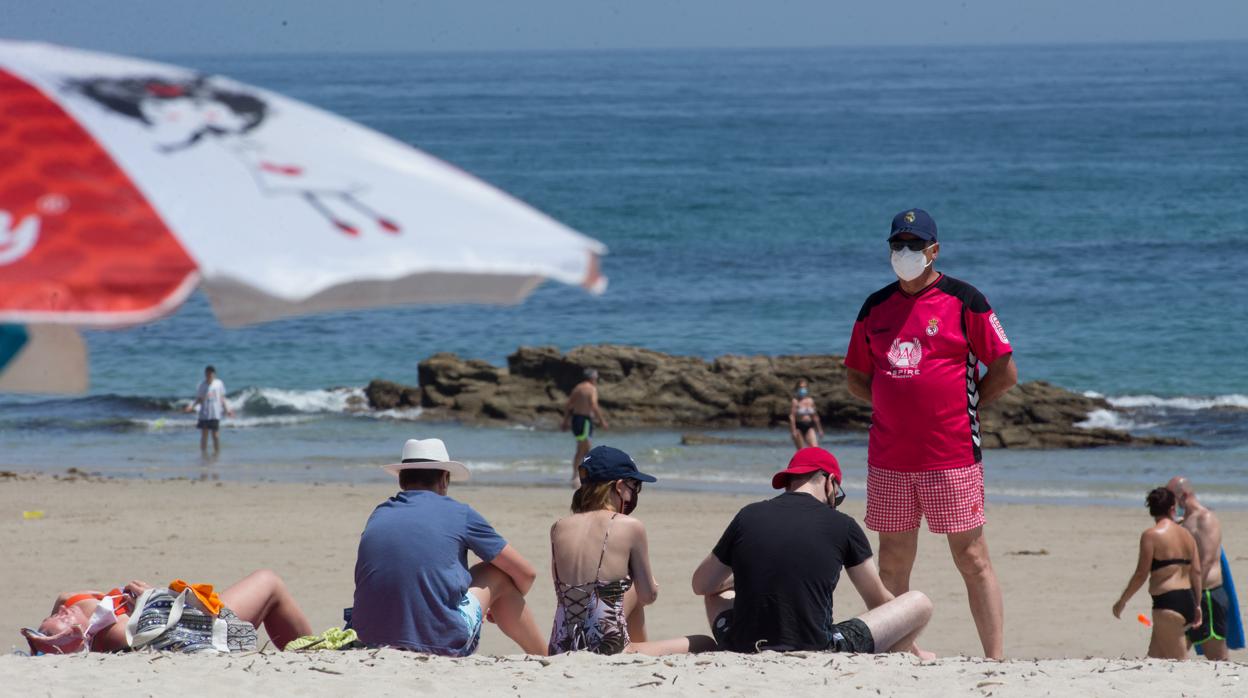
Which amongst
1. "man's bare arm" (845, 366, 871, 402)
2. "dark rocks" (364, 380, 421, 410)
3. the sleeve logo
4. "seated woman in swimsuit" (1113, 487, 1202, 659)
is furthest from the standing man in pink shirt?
"dark rocks" (364, 380, 421, 410)

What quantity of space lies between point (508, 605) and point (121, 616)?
1575mm

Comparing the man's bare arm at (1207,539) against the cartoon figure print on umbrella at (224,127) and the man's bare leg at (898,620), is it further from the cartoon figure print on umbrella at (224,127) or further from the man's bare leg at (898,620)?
the cartoon figure print on umbrella at (224,127)

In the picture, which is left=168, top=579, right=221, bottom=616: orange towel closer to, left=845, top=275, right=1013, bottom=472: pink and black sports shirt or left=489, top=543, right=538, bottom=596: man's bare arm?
left=489, top=543, right=538, bottom=596: man's bare arm

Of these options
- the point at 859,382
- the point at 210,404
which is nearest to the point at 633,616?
the point at 859,382

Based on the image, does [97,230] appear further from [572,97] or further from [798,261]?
[572,97]

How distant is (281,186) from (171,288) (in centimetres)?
43

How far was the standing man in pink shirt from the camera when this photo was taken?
5781mm

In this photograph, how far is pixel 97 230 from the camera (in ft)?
10.0

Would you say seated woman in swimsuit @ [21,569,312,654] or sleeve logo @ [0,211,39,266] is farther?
seated woman in swimsuit @ [21,569,312,654]

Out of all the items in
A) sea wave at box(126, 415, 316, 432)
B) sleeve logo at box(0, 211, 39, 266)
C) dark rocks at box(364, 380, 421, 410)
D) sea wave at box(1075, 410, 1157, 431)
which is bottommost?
sea wave at box(126, 415, 316, 432)

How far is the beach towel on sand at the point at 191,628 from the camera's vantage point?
6.04 m

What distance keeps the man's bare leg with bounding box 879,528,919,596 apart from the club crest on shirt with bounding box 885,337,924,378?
2.14 ft

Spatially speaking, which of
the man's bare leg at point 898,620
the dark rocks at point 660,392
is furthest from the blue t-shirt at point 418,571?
the dark rocks at point 660,392

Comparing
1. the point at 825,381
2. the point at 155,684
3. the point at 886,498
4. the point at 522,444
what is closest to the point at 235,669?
the point at 155,684
